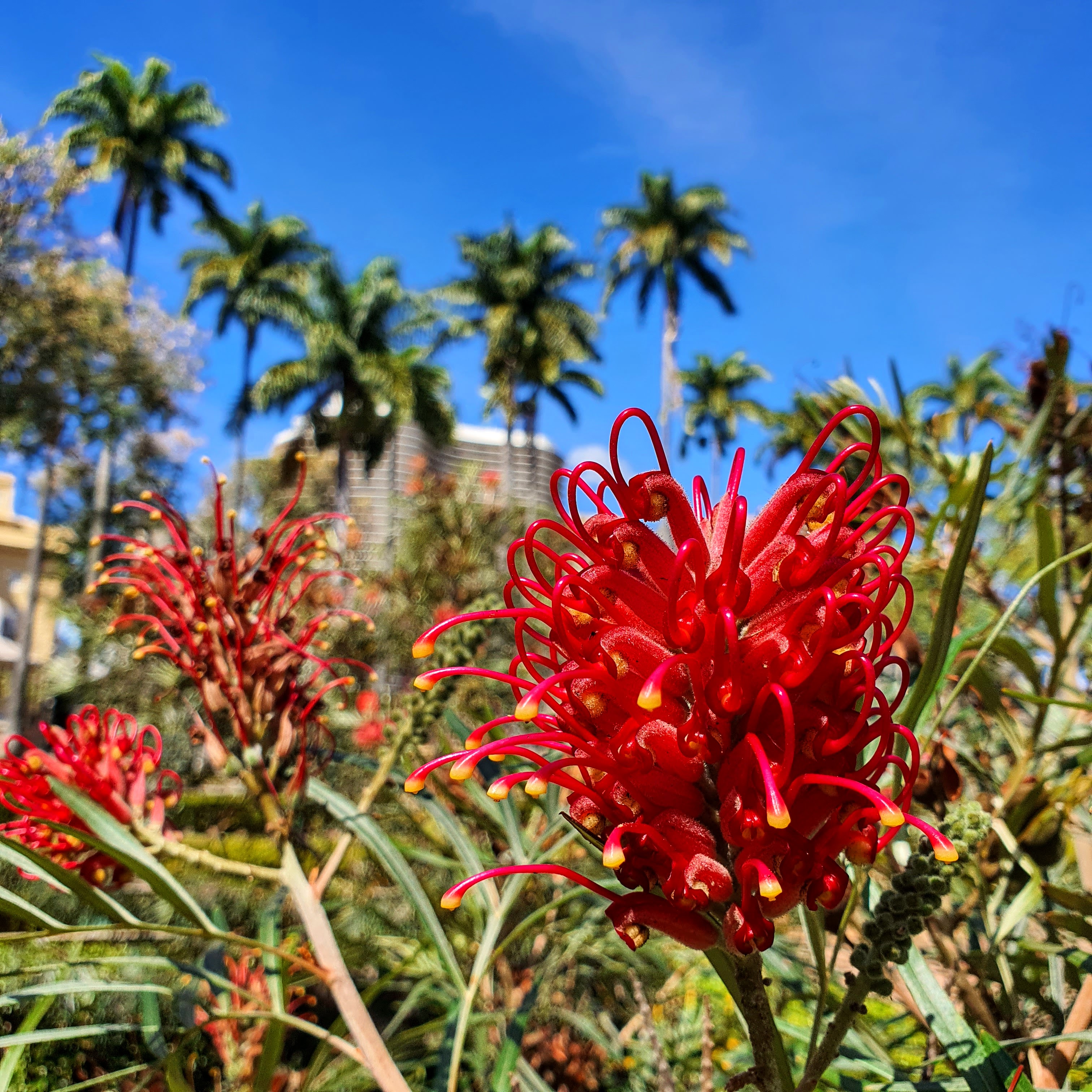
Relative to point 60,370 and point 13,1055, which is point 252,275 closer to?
point 60,370

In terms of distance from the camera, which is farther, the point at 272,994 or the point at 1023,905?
the point at 272,994

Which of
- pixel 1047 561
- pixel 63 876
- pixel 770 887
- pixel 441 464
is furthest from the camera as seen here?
pixel 441 464

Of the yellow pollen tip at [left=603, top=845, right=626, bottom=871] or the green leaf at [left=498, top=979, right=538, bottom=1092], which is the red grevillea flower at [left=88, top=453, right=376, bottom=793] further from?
the yellow pollen tip at [left=603, top=845, right=626, bottom=871]

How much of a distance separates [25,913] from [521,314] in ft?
78.2

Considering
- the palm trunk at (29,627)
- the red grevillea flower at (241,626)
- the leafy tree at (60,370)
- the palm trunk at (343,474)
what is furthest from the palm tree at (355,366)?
the red grevillea flower at (241,626)

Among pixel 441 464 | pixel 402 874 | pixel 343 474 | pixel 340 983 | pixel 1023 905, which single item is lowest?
pixel 340 983

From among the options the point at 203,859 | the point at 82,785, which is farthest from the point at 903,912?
the point at 82,785

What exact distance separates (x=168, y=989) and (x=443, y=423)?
22873 mm

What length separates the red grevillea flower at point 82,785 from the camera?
1.11m

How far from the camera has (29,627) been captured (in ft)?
48.8

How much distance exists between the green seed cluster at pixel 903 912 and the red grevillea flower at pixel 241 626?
32.2 inches

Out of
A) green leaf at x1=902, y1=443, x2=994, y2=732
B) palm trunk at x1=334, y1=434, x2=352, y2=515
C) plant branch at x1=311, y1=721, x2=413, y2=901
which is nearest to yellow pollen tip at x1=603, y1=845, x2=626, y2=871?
green leaf at x1=902, y1=443, x2=994, y2=732

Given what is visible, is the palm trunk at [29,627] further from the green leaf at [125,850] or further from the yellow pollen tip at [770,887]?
the yellow pollen tip at [770,887]

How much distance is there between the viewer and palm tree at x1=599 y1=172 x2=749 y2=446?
82.1 feet
